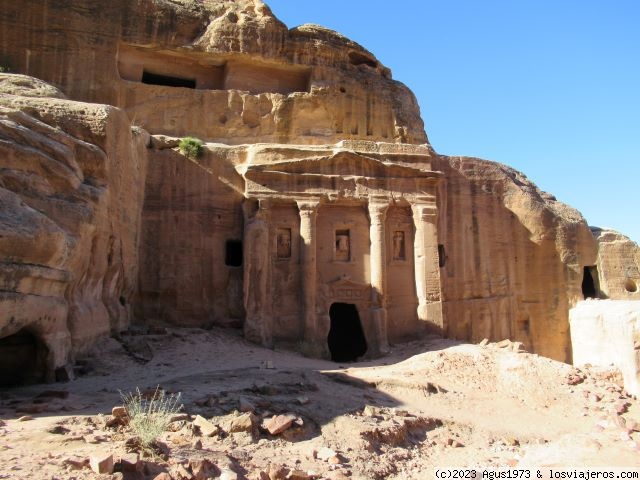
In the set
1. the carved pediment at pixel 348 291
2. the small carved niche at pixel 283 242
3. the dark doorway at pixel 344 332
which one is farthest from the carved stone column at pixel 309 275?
the dark doorway at pixel 344 332

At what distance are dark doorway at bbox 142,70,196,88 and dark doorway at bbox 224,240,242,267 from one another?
9.24 meters

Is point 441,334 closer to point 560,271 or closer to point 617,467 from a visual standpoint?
point 560,271

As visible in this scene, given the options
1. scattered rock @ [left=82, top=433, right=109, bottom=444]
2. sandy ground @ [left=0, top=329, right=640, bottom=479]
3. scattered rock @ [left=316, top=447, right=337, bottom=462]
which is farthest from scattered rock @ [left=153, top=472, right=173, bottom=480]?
scattered rock @ [left=316, top=447, right=337, bottom=462]

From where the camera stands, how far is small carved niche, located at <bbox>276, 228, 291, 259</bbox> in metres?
19.5

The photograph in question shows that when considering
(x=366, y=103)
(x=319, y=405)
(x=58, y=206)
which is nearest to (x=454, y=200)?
(x=366, y=103)

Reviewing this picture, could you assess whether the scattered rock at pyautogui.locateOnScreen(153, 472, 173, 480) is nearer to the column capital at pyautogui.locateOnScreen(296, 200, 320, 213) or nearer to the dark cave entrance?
the dark cave entrance

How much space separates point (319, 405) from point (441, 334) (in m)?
9.31

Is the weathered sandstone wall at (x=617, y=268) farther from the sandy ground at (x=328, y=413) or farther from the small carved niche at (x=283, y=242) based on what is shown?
the small carved niche at (x=283, y=242)

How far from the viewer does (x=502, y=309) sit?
22266 mm

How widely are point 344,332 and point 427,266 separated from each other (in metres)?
3.81

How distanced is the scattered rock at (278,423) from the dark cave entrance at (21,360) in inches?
176

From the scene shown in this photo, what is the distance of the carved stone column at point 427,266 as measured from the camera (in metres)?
19.7

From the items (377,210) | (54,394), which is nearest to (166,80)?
(377,210)

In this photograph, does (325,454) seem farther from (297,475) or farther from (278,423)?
(297,475)
